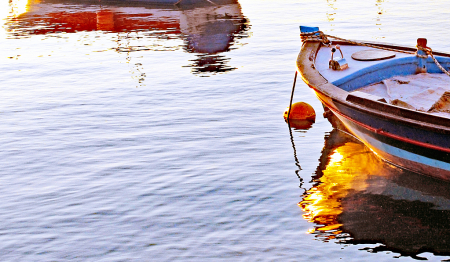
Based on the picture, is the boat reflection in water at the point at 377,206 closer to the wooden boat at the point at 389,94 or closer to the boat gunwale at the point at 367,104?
the wooden boat at the point at 389,94

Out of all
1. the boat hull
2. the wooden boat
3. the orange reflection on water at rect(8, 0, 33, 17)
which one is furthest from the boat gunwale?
the orange reflection on water at rect(8, 0, 33, 17)

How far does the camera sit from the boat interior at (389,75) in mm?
9156

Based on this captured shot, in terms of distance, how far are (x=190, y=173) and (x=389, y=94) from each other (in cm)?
355

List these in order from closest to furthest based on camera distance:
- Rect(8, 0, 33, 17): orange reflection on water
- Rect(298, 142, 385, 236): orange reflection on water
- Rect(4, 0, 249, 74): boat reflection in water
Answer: Rect(298, 142, 385, 236): orange reflection on water
Rect(4, 0, 249, 74): boat reflection in water
Rect(8, 0, 33, 17): orange reflection on water

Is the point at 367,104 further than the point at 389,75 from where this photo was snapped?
No

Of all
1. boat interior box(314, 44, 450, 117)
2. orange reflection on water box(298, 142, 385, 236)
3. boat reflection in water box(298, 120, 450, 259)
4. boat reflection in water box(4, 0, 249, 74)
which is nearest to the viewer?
boat reflection in water box(298, 120, 450, 259)

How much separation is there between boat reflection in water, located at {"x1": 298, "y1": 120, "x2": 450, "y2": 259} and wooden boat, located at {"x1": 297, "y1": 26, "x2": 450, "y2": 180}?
30 cm

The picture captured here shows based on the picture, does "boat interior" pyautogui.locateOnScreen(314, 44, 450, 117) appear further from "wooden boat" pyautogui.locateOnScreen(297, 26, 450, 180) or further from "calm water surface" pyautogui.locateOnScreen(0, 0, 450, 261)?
"calm water surface" pyautogui.locateOnScreen(0, 0, 450, 261)

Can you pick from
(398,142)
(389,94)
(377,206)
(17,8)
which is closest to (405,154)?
(398,142)

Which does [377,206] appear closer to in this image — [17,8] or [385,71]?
[385,71]

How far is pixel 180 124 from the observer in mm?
11289

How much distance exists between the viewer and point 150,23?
2716 cm

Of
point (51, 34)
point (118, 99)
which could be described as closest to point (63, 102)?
point (118, 99)

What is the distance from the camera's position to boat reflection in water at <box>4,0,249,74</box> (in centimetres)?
2050
